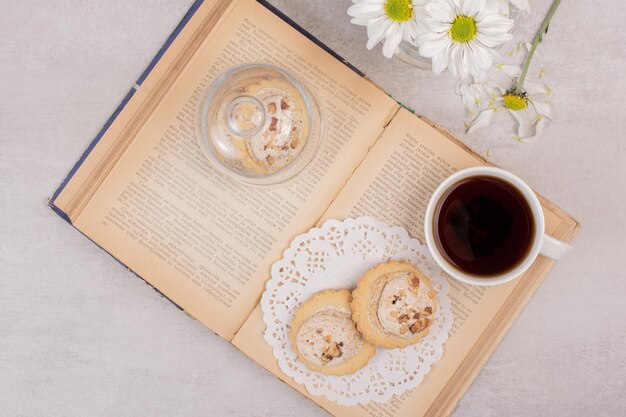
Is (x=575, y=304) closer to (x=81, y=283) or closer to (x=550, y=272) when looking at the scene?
(x=550, y=272)

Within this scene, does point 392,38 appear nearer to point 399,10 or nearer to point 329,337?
point 399,10

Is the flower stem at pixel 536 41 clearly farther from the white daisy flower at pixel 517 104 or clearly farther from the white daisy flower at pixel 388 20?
the white daisy flower at pixel 388 20

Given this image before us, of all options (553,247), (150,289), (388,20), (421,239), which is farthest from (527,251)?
(150,289)

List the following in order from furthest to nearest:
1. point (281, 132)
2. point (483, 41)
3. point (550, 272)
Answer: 1. point (550, 272)
2. point (281, 132)
3. point (483, 41)

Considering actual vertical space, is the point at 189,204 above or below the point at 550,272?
below

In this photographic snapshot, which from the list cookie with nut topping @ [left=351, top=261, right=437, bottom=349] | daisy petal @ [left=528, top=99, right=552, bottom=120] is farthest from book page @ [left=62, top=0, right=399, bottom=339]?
daisy petal @ [left=528, top=99, right=552, bottom=120]

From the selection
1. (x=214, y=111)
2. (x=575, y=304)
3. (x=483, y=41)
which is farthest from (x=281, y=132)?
(x=575, y=304)

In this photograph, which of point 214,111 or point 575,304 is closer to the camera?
point 214,111
